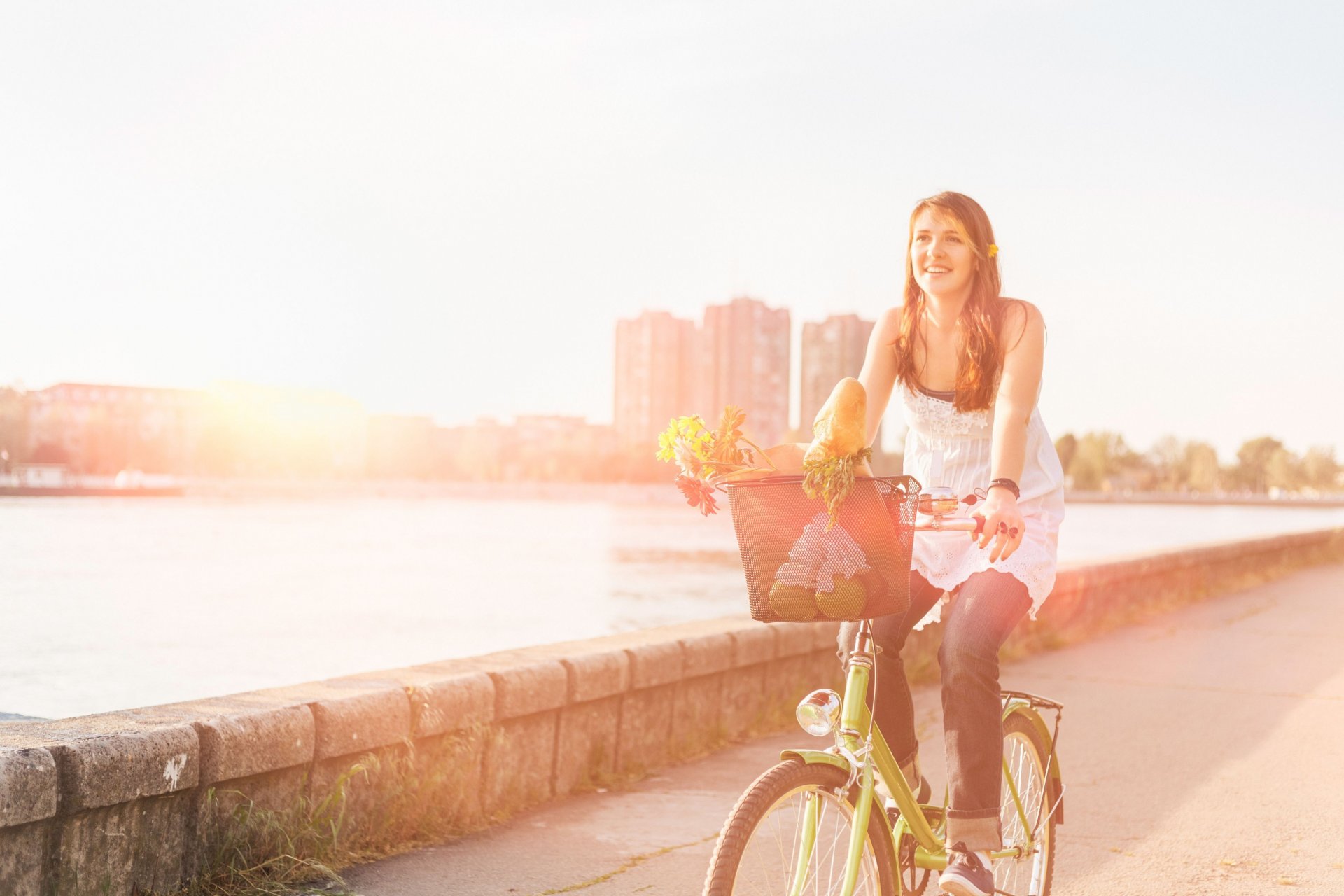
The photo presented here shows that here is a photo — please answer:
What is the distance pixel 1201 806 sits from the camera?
5.10m

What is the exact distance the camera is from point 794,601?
2.62 meters

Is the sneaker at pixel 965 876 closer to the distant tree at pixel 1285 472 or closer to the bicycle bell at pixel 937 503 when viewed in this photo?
the bicycle bell at pixel 937 503

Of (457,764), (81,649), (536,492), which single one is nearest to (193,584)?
(81,649)

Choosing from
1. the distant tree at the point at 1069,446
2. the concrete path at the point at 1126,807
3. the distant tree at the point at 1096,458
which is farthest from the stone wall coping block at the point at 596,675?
the distant tree at the point at 1096,458

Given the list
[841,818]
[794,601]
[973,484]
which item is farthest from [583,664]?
[794,601]

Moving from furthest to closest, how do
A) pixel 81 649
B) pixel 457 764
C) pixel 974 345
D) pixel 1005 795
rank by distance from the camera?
pixel 81 649 → pixel 457 764 → pixel 1005 795 → pixel 974 345

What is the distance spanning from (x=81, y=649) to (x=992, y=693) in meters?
14.3

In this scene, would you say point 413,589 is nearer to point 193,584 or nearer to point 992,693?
point 193,584

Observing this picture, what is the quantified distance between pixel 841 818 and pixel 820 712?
239mm

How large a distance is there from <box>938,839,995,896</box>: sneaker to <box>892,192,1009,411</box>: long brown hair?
1057 mm

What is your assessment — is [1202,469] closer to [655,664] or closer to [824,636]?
[824,636]

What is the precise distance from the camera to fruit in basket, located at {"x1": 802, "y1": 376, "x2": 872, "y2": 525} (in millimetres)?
2516

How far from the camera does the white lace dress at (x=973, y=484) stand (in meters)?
3.05

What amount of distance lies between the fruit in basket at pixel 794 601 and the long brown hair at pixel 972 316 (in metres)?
0.80
